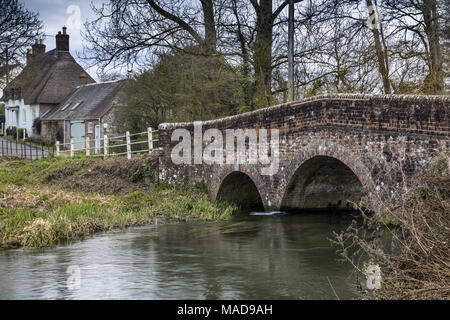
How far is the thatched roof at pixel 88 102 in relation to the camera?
3469 centimetres

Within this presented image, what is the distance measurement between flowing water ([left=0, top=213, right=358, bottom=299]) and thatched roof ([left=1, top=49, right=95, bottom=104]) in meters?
32.6

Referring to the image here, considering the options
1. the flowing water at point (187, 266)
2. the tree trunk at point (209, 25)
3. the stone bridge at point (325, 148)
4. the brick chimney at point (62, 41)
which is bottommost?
the flowing water at point (187, 266)

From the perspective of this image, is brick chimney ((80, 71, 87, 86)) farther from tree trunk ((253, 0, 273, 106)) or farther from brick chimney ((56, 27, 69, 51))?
tree trunk ((253, 0, 273, 106))

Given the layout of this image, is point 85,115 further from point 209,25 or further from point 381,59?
point 381,59

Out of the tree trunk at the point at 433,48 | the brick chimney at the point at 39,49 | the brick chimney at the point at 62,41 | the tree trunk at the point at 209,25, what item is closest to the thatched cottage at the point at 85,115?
the brick chimney at the point at 62,41

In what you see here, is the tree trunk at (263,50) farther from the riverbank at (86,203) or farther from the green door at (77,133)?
the green door at (77,133)

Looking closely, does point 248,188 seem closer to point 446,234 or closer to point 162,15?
point 162,15

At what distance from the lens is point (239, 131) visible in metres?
13.8

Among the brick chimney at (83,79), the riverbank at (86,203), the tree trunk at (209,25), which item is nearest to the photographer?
the riverbank at (86,203)

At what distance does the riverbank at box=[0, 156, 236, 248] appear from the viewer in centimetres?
1111

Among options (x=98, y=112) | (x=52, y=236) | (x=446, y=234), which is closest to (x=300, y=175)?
(x=52, y=236)

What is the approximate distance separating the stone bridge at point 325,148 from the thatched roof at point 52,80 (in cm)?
2763

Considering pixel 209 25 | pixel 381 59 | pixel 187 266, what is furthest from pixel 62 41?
pixel 187 266
